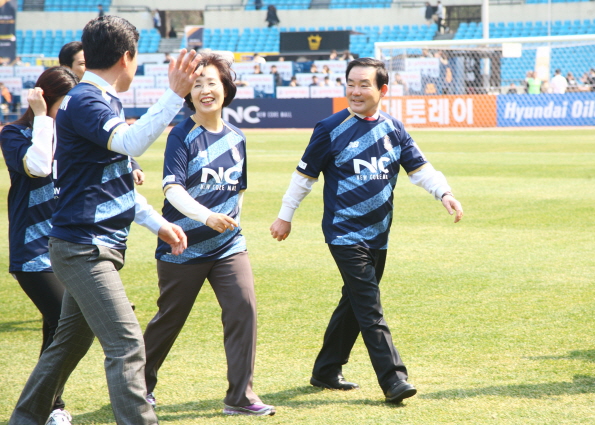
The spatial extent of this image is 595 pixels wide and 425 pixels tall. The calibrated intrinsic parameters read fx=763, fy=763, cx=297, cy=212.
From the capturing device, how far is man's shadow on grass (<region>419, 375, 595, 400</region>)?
4.05 m

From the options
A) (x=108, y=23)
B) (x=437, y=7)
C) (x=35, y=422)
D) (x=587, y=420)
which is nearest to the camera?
(x=108, y=23)

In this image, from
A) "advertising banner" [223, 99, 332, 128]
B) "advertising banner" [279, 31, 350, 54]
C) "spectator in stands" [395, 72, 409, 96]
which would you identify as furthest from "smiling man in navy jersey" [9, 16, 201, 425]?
"advertising banner" [279, 31, 350, 54]

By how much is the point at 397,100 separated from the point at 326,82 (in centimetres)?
416

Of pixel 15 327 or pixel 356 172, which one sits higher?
pixel 356 172

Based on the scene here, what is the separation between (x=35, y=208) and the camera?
4055mm

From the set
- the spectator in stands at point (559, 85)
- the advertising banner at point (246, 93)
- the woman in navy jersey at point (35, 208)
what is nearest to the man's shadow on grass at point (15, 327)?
the woman in navy jersey at point (35, 208)

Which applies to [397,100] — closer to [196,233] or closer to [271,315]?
[271,315]

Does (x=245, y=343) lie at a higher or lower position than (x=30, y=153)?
lower

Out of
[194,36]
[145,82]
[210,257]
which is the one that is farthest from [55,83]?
[194,36]

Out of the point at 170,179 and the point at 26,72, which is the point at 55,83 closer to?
the point at 170,179

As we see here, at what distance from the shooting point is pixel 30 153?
3787 millimetres

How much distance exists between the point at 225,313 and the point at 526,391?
167cm

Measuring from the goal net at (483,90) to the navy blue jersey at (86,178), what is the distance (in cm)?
2246

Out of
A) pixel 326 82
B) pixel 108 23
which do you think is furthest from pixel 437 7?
pixel 108 23
